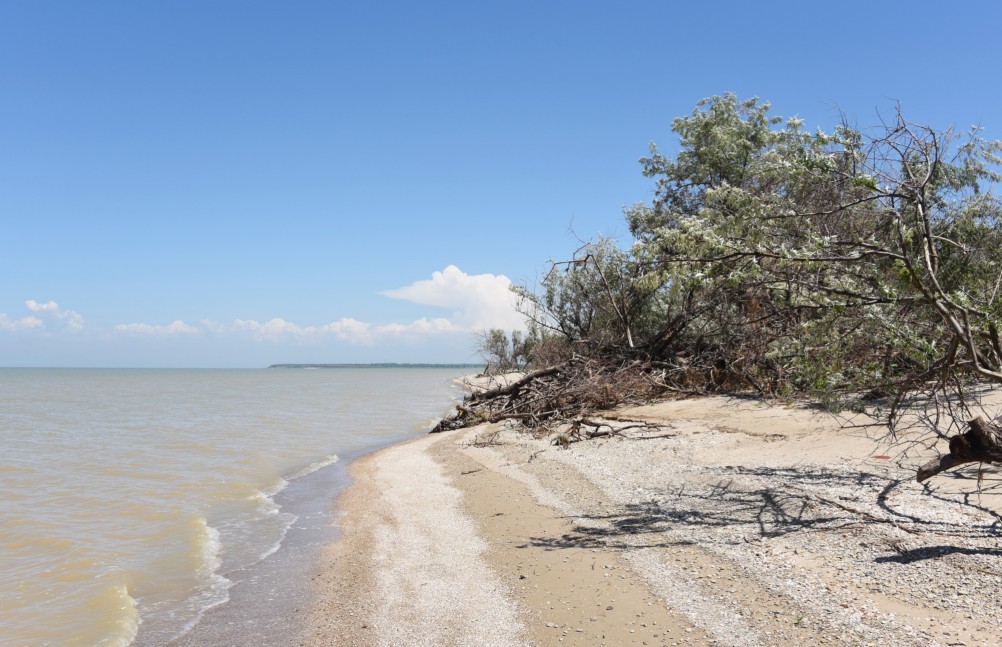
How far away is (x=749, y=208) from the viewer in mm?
5543

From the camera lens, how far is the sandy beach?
4.20 m

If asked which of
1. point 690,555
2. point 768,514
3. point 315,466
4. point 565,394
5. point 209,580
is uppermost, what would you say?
point 565,394

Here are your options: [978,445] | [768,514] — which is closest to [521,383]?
[768,514]

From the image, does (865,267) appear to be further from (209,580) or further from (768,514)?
(209,580)

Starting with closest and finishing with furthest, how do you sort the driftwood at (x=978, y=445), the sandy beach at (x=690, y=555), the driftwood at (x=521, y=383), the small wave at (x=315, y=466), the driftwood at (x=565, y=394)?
1. the sandy beach at (x=690, y=555)
2. the driftwood at (x=978, y=445)
3. the small wave at (x=315, y=466)
4. the driftwood at (x=565, y=394)
5. the driftwood at (x=521, y=383)

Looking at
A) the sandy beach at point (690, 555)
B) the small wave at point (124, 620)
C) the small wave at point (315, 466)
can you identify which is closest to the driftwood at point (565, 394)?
the small wave at point (315, 466)

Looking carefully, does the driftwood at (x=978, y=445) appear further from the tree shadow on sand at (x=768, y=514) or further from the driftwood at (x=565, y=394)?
the driftwood at (x=565, y=394)

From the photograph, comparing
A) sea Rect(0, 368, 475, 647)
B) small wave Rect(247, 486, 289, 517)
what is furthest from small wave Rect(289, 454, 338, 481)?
small wave Rect(247, 486, 289, 517)

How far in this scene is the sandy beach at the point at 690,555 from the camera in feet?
13.8

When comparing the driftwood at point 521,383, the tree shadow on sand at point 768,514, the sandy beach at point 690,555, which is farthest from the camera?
the driftwood at point 521,383

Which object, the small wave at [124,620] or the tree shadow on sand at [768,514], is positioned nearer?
the small wave at [124,620]

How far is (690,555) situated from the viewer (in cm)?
545

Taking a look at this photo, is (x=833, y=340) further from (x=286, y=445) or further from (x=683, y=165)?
(x=683, y=165)

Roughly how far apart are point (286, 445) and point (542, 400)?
7029 mm
